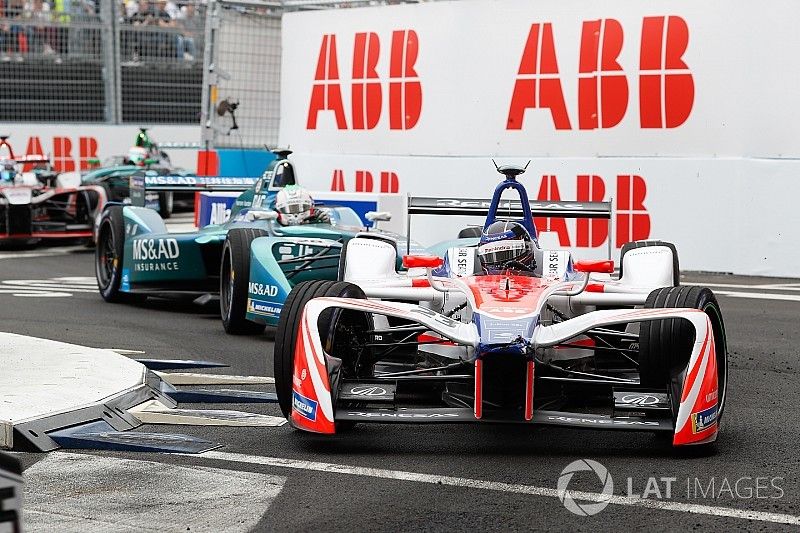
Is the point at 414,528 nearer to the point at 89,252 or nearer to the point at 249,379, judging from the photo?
the point at 249,379

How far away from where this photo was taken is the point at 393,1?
20031mm

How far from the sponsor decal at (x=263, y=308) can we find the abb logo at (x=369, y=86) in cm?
823

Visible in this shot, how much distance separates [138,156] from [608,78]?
10.4 m

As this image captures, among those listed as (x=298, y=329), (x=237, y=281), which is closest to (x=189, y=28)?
(x=237, y=281)

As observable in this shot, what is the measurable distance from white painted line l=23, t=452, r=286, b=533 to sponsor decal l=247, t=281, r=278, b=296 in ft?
14.0

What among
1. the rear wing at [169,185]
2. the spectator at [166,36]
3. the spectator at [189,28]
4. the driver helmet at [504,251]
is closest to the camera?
the driver helmet at [504,251]

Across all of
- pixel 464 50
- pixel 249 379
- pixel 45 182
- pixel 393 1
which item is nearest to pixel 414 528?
pixel 249 379

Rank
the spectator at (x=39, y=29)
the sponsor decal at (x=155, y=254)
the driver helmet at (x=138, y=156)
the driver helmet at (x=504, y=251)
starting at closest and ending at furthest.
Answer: the driver helmet at (x=504, y=251), the sponsor decal at (x=155, y=254), the driver helmet at (x=138, y=156), the spectator at (x=39, y=29)

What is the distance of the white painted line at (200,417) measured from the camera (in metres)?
7.51

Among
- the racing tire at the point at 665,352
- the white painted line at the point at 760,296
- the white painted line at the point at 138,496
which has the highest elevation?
the racing tire at the point at 665,352

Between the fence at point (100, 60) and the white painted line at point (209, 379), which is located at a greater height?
the fence at point (100, 60)

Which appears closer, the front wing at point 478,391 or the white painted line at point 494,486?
the white painted line at point 494,486

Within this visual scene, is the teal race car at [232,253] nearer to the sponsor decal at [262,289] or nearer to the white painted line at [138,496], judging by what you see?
the sponsor decal at [262,289]

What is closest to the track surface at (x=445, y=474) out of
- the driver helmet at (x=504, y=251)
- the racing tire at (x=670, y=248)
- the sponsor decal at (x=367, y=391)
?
the sponsor decal at (x=367, y=391)
